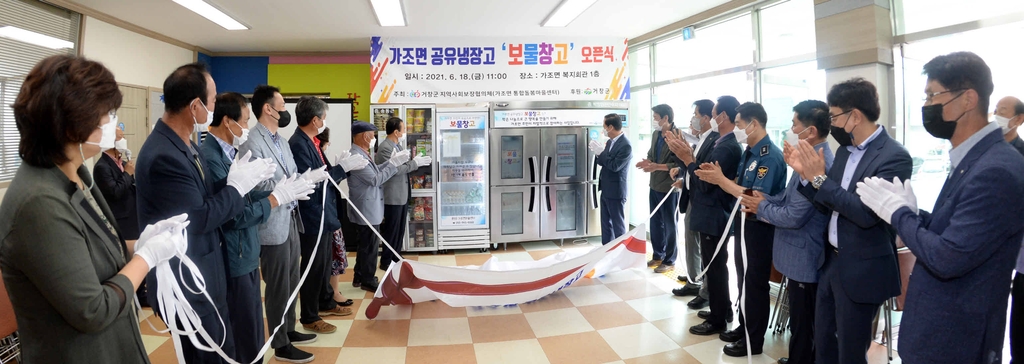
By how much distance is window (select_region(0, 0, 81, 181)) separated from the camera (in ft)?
13.5

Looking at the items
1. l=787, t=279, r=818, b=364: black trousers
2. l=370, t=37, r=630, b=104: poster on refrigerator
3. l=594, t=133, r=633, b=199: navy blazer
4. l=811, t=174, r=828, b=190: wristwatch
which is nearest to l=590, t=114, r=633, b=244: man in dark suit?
l=594, t=133, r=633, b=199: navy blazer

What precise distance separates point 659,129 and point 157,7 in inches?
203

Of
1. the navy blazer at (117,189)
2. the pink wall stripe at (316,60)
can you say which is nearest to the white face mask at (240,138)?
the navy blazer at (117,189)

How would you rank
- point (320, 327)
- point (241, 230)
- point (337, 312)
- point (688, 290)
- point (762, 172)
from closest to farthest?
1. point (241, 230)
2. point (762, 172)
3. point (320, 327)
4. point (337, 312)
5. point (688, 290)

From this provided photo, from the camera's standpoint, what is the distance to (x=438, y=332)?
129 inches

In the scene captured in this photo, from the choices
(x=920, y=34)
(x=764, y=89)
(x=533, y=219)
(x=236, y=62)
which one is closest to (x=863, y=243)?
(x=920, y=34)

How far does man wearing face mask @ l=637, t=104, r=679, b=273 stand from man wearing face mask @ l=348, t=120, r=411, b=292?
233cm

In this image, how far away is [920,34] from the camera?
125 inches

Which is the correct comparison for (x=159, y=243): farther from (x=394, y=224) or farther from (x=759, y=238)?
(x=394, y=224)

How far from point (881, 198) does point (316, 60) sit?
7.19 meters

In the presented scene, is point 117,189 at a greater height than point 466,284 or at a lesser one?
greater

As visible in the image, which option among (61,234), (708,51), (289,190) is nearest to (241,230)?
(289,190)

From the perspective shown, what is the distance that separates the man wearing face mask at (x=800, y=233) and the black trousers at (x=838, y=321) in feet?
0.40

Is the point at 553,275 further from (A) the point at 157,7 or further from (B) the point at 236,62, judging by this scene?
(B) the point at 236,62
